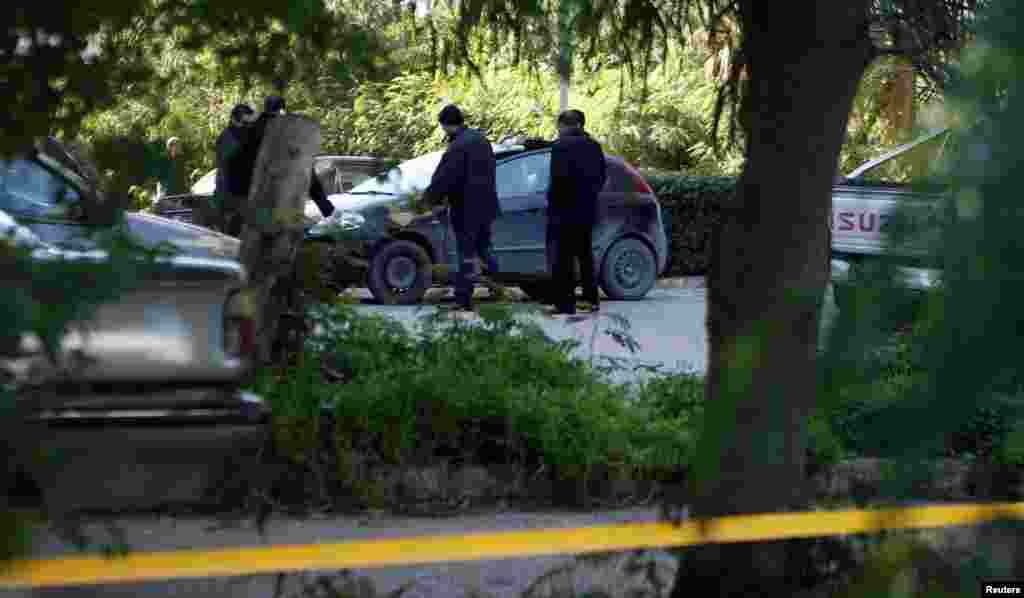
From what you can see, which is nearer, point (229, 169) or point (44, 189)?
point (44, 189)

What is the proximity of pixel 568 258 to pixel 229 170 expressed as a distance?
4226 millimetres

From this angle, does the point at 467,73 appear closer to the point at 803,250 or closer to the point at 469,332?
the point at 469,332

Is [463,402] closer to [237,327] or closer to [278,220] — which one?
[278,220]

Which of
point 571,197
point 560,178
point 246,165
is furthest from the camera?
point 571,197

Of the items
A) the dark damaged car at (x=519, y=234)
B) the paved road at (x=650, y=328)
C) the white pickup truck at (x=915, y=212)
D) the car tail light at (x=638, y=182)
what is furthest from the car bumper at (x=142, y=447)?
the car tail light at (x=638, y=182)

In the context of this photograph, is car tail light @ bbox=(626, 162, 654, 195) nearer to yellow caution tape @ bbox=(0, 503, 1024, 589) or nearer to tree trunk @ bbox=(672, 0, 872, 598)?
tree trunk @ bbox=(672, 0, 872, 598)

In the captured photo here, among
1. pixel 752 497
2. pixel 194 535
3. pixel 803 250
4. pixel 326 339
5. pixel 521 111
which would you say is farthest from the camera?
pixel 521 111

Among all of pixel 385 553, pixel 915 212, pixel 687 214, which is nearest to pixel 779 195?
pixel 385 553

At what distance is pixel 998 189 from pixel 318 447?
15.0 ft

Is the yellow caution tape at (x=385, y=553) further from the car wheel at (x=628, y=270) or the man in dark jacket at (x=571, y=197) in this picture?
the car wheel at (x=628, y=270)

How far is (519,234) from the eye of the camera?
47.3ft

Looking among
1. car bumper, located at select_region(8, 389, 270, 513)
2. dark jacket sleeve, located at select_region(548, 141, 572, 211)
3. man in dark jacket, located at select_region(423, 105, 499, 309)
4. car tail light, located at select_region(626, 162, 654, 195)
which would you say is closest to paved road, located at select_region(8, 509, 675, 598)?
car bumper, located at select_region(8, 389, 270, 513)

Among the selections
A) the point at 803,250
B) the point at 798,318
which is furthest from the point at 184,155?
the point at 798,318

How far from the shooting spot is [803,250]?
Answer: 423cm
